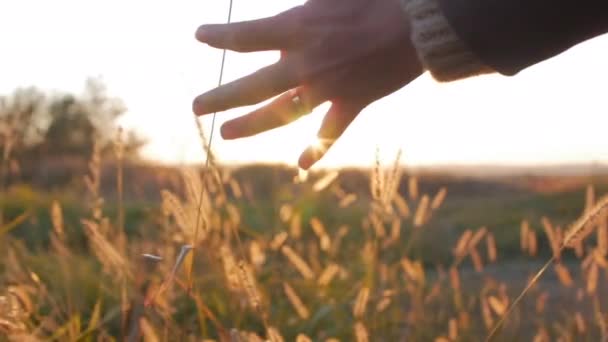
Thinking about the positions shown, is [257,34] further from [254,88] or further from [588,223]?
[588,223]

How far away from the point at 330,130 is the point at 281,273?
1886 mm

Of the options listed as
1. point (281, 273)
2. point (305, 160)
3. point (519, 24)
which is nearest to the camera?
point (519, 24)

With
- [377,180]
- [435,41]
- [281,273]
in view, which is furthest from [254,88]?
[281,273]

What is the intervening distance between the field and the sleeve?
31 centimetres

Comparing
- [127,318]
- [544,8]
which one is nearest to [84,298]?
[127,318]

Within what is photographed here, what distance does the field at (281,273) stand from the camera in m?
1.40

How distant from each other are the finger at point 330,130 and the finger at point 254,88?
76mm

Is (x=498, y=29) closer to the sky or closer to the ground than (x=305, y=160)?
closer to the sky

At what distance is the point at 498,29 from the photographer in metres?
0.94

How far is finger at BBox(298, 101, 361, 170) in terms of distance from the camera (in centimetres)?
100

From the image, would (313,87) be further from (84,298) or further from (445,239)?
(445,239)

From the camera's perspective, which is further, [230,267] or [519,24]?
[230,267]

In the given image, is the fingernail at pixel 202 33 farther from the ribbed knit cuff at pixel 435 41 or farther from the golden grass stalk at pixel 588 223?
the golden grass stalk at pixel 588 223

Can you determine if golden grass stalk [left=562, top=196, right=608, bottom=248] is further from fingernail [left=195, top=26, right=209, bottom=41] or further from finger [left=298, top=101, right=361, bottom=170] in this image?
fingernail [left=195, top=26, right=209, bottom=41]
